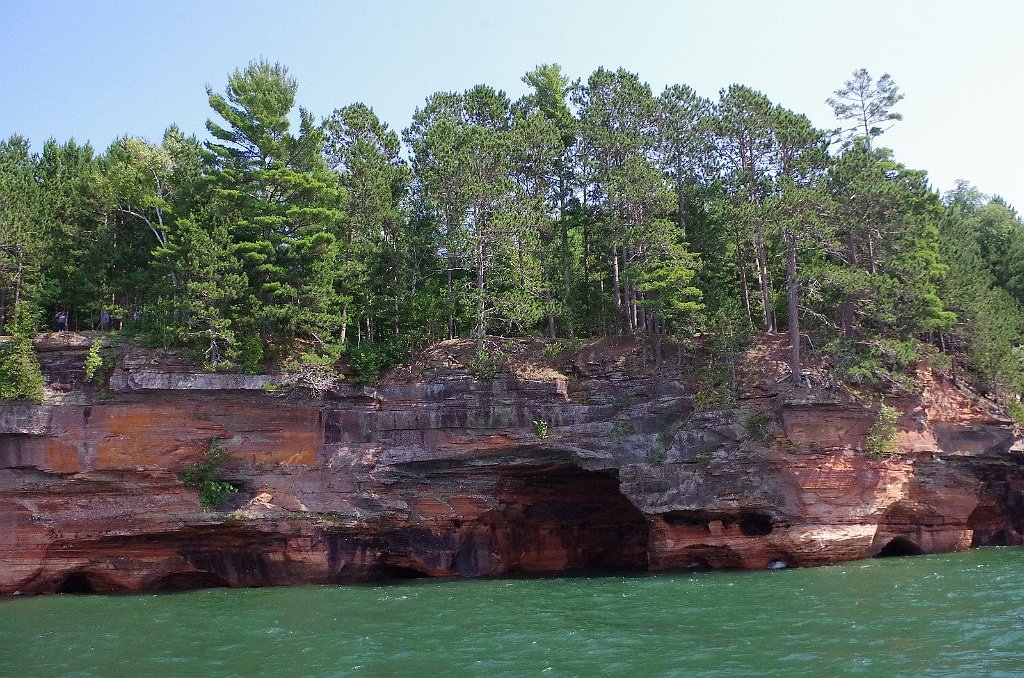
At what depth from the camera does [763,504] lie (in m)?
29.5

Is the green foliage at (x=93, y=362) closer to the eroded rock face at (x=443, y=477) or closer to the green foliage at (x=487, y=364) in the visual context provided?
the eroded rock face at (x=443, y=477)

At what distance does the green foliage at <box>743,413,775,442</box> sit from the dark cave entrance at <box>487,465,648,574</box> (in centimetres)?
569

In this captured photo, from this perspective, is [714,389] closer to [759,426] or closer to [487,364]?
[759,426]

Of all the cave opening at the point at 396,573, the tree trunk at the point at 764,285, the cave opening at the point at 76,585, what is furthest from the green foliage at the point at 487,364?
the cave opening at the point at 76,585

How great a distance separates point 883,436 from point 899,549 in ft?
19.8

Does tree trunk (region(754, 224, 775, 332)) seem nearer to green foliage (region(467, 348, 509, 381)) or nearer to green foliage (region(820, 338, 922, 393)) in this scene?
green foliage (region(820, 338, 922, 393))

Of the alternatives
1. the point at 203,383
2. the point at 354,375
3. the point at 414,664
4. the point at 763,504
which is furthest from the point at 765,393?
the point at 203,383

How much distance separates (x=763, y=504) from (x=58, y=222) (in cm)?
3284

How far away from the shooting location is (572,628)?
20031 mm

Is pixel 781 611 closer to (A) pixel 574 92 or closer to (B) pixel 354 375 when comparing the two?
(B) pixel 354 375

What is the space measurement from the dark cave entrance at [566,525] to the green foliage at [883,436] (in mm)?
9751

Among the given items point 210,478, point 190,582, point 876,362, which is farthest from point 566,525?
point 190,582

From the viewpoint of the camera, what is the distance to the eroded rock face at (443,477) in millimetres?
29781

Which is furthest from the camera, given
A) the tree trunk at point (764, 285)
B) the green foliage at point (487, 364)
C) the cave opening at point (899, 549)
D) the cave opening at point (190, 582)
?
the tree trunk at point (764, 285)
